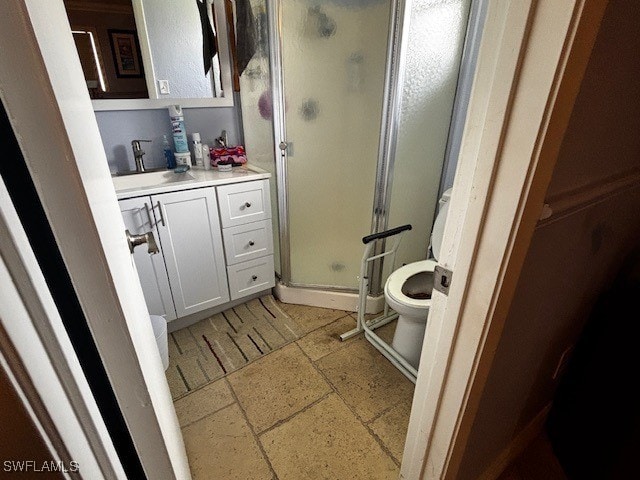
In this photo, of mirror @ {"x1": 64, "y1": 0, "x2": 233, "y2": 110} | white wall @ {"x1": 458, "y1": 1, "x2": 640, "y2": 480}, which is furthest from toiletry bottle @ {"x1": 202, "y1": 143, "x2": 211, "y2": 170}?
white wall @ {"x1": 458, "y1": 1, "x2": 640, "y2": 480}

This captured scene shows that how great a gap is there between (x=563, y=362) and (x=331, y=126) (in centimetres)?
149

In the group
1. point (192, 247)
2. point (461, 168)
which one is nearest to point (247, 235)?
point (192, 247)

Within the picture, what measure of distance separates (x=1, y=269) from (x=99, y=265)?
134mm

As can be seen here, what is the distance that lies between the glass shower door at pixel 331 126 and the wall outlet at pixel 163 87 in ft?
2.47

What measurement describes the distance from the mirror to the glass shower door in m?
0.58

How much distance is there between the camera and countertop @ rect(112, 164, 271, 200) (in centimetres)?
154

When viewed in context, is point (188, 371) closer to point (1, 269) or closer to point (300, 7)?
point (1, 269)

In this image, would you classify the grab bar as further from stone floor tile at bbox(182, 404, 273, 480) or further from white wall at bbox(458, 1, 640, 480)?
stone floor tile at bbox(182, 404, 273, 480)

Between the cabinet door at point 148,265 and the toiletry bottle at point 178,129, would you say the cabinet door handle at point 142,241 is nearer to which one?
the cabinet door at point 148,265

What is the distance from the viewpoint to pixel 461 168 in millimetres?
603

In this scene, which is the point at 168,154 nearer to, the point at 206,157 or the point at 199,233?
the point at 206,157

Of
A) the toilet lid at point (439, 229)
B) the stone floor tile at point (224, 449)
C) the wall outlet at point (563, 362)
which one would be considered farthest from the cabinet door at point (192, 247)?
the wall outlet at point (563, 362)

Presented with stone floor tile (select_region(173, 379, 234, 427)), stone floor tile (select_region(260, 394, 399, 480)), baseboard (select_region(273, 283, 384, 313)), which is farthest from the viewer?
baseboard (select_region(273, 283, 384, 313))

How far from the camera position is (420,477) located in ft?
3.00
